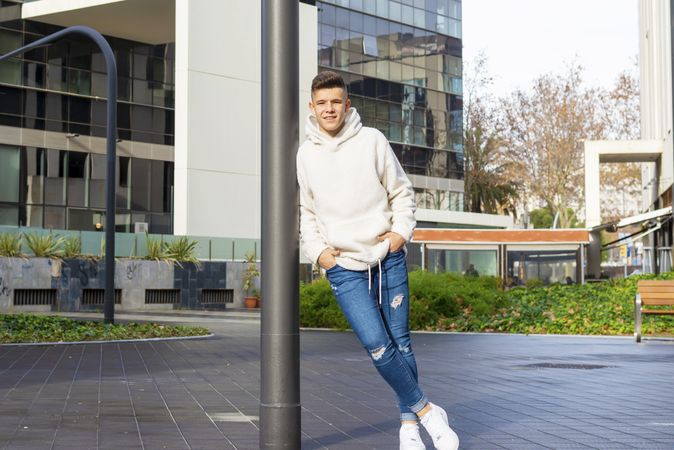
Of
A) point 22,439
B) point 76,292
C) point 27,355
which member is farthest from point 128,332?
point 76,292

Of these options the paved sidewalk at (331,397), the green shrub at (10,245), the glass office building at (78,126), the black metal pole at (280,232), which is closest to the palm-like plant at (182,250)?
the green shrub at (10,245)

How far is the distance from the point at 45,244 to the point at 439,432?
1028 inches

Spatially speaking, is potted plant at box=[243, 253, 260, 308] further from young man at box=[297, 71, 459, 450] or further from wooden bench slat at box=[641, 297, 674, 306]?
young man at box=[297, 71, 459, 450]

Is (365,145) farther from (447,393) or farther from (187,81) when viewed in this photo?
(187,81)

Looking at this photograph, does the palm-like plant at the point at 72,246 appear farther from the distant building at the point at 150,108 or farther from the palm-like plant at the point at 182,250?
the distant building at the point at 150,108

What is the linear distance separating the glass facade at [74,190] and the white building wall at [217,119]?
7.58 m

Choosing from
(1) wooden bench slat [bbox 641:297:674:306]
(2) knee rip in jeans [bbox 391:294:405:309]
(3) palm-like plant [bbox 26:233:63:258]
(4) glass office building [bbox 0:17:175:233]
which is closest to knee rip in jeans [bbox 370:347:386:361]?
(2) knee rip in jeans [bbox 391:294:405:309]

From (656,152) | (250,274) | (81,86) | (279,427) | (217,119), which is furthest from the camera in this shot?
(81,86)

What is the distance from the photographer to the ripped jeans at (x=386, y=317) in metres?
5.16

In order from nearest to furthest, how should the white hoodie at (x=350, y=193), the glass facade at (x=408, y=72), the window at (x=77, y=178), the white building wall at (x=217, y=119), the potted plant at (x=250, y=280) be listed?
the white hoodie at (x=350, y=193), the potted plant at (x=250, y=280), the white building wall at (x=217, y=119), the window at (x=77, y=178), the glass facade at (x=408, y=72)

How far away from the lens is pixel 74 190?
4300cm

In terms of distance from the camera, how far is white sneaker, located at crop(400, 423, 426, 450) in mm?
5234

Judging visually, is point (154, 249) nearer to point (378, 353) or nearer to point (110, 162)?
point (110, 162)

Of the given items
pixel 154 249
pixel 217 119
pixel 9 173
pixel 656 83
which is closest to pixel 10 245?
pixel 154 249
